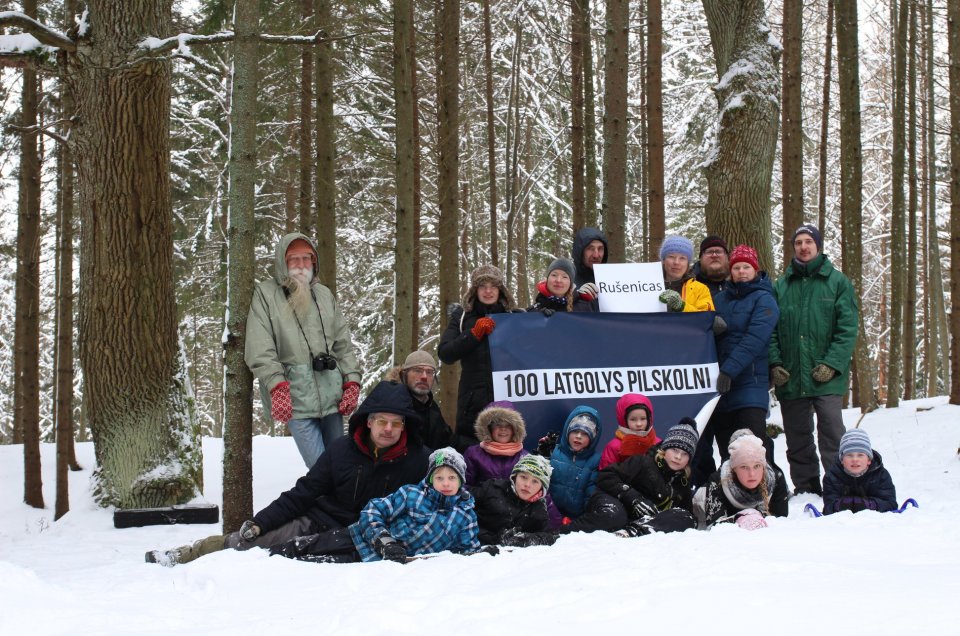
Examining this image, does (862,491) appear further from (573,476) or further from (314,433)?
(314,433)

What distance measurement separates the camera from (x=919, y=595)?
10.8 feet

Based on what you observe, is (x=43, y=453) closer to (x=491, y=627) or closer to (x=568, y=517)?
(x=568, y=517)

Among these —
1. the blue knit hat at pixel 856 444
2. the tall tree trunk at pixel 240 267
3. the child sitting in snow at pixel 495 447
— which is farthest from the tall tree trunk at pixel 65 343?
the blue knit hat at pixel 856 444

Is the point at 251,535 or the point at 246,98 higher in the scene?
the point at 246,98

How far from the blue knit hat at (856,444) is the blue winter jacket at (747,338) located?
831 millimetres

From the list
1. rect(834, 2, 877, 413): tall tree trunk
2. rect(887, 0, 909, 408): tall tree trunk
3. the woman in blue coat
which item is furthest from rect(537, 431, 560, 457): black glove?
rect(887, 0, 909, 408): tall tree trunk

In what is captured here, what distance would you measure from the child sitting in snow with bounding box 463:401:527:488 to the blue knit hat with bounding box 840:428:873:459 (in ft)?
6.85

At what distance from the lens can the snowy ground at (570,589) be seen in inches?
125

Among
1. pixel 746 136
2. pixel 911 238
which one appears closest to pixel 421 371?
pixel 746 136

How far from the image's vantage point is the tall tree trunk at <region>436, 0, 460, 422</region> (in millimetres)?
12086

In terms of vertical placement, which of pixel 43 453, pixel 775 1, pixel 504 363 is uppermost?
pixel 775 1

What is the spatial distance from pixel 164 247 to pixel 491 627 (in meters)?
5.36

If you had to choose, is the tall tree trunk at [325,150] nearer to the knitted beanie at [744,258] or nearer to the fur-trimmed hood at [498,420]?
the fur-trimmed hood at [498,420]

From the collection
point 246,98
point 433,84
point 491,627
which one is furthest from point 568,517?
point 433,84
